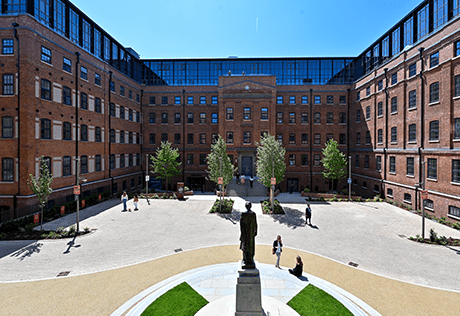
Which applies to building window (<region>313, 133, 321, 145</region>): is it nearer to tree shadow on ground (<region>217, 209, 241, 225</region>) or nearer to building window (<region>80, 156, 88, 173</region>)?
tree shadow on ground (<region>217, 209, 241, 225</region>)

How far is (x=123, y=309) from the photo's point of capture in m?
8.52

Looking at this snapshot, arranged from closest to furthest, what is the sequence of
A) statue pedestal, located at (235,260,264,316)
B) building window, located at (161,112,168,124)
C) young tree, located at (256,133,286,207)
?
statue pedestal, located at (235,260,264,316) < young tree, located at (256,133,286,207) < building window, located at (161,112,168,124)

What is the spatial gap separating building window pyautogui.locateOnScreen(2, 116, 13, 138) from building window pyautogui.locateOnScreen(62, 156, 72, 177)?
4766 millimetres

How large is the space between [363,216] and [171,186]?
27865mm

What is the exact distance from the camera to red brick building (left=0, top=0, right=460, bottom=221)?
65.0 feet

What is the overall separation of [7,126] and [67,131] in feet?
16.1

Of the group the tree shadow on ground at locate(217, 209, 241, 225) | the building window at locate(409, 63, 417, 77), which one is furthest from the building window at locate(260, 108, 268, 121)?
the tree shadow on ground at locate(217, 209, 241, 225)

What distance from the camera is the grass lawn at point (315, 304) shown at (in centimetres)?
836

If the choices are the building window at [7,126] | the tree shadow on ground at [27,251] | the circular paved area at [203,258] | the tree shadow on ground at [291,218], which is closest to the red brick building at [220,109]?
the building window at [7,126]

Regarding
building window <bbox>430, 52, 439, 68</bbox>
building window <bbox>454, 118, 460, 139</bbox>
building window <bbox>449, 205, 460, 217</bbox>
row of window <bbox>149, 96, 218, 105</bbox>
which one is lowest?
building window <bbox>449, 205, 460, 217</bbox>

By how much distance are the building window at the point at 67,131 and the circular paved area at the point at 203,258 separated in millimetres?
9255

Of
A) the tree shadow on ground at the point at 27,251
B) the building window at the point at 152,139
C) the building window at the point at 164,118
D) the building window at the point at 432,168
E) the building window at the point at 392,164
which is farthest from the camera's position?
the building window at the point at 152,139

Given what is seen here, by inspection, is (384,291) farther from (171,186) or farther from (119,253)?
(171,186)

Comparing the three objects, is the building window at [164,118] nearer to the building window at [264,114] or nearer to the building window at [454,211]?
the building window at [264,114]
